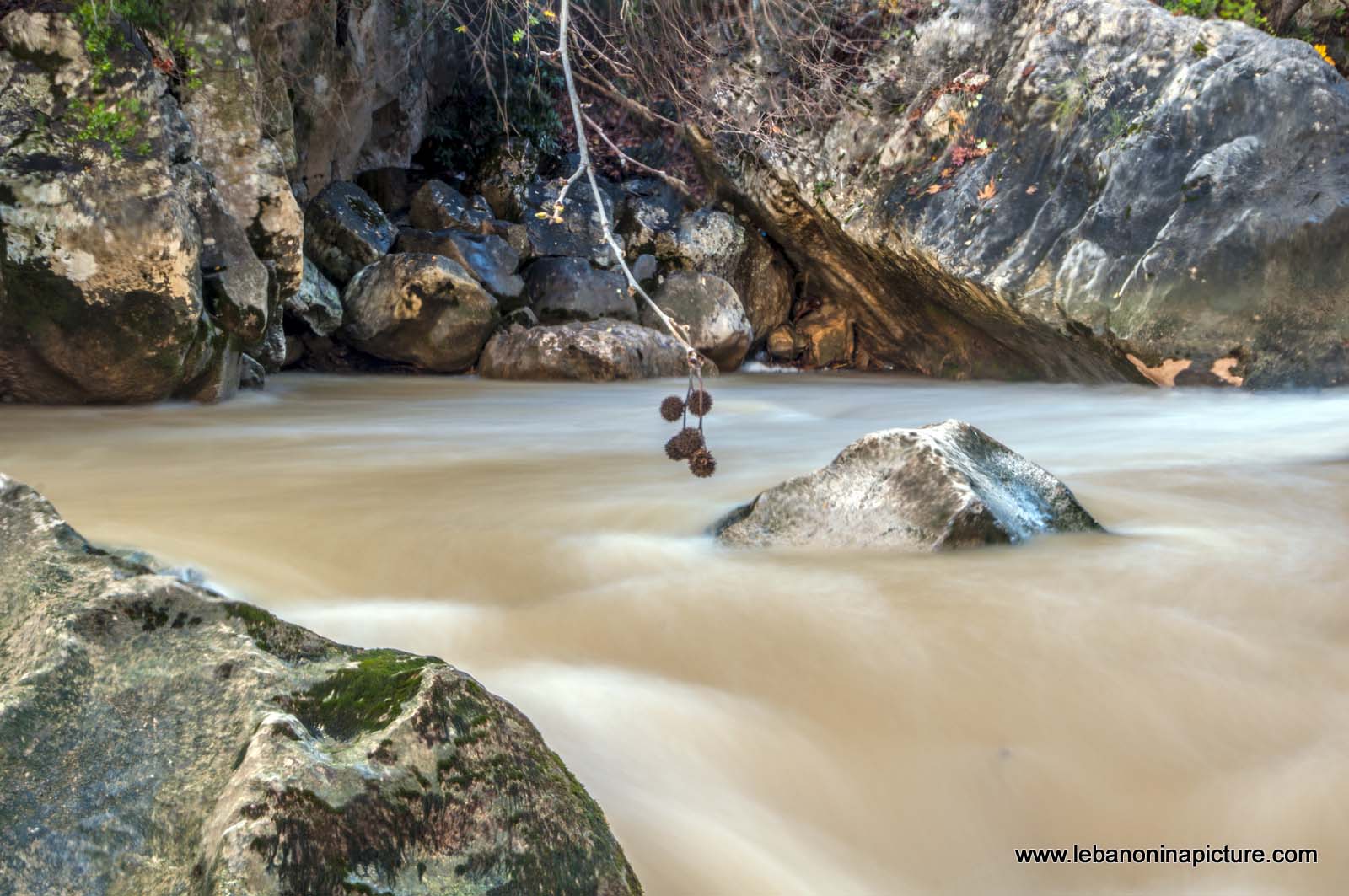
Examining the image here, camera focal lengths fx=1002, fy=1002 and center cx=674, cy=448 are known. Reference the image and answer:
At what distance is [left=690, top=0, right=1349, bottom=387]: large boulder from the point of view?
6.30 meters

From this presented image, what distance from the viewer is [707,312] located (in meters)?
9.49

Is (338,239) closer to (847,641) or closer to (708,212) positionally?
(708,212)

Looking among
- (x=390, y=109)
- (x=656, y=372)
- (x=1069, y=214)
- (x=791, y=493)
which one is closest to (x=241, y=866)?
(x=791, y=493)

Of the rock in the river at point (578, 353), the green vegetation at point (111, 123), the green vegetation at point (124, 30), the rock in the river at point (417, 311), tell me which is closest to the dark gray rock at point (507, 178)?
the rock in the river at point (417, 311)

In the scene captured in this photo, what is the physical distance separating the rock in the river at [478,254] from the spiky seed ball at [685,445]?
578 cm

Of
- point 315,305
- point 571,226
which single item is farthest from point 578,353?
point 571,226

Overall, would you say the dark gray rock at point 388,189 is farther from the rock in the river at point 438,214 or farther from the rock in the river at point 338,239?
the rock in the river at point 338,239

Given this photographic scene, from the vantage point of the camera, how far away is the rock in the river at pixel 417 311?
8.46m

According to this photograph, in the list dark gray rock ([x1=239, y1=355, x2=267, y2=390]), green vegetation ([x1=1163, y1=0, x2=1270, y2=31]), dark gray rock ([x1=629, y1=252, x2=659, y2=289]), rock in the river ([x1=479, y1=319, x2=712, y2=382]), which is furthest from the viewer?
dark gray rock ([x1=629, y1=252, x2=659, y2=289])

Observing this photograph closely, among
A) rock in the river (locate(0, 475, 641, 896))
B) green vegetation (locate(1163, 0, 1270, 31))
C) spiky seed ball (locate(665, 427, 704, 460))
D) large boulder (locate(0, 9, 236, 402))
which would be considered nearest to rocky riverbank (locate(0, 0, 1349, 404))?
large boulder (locate(0, 9, 236, 402))

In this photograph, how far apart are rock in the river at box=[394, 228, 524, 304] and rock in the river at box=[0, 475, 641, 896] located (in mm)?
7736

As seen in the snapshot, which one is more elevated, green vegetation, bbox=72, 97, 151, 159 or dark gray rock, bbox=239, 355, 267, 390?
green vegetation, bbox=72, 97, 151, 159

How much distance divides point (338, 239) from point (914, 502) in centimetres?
735

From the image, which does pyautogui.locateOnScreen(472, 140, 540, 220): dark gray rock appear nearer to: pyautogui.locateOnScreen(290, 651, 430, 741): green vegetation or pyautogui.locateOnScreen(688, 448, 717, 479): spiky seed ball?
pyautogui.locateOnScreen(688, 448, 717, 479): spiky seed ball
